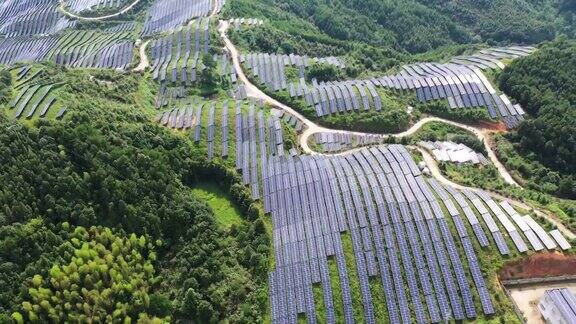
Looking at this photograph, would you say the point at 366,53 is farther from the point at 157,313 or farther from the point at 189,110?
the point at 157,313

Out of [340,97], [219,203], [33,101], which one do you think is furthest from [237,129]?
[33,101]

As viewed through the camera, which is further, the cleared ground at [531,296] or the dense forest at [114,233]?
the dense forest at [114,233]

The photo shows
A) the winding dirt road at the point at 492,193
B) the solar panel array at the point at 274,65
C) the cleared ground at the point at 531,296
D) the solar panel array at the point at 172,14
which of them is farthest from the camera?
the solar panel array at the point at 172,14

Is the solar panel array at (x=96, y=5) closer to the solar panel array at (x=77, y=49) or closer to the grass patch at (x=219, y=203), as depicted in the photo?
the solar panel array at (x=77, y=49)

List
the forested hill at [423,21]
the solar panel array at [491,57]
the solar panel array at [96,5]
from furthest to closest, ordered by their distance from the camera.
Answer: the solar panel array at [96,5]
the forested hill at [423,21]
the solar panel array at [491,57]

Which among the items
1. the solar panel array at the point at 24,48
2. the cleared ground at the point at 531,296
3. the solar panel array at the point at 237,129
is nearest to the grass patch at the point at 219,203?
the solar panel array at the point at 237,129

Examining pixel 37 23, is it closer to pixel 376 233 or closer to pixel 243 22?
pixel 243 22
